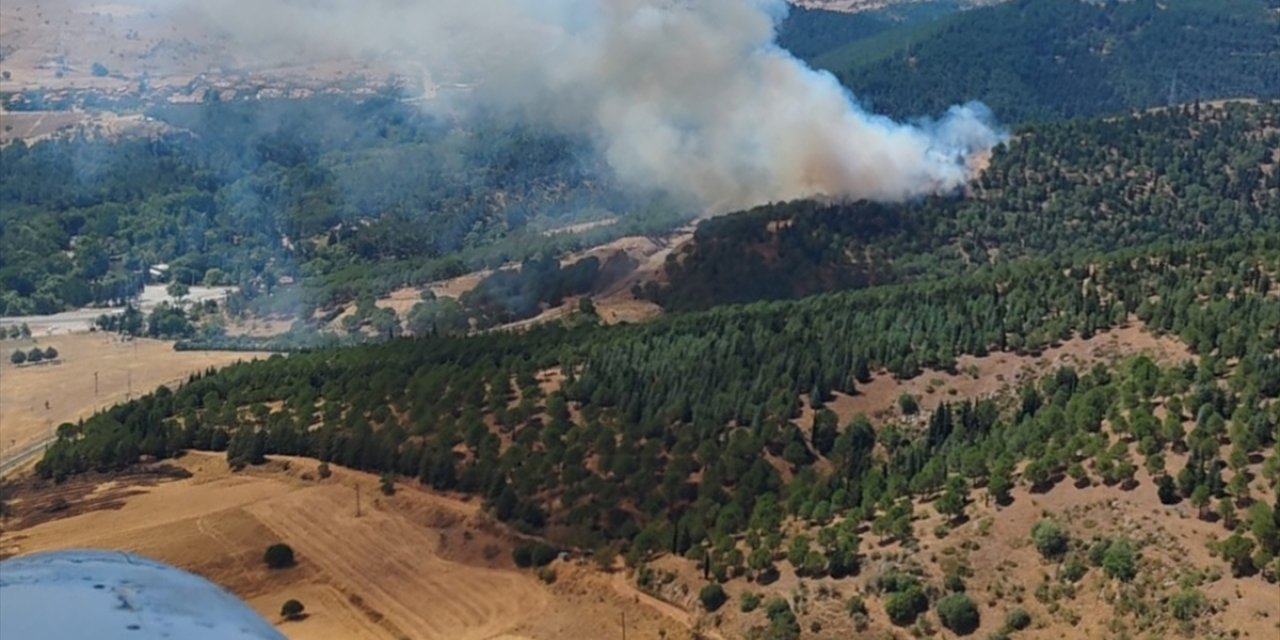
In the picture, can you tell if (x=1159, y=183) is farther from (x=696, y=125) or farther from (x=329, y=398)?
(x=329, y=398)

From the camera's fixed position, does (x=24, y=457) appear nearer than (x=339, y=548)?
No

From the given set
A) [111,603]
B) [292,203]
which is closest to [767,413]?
[111,603]

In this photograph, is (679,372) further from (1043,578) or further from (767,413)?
(1043,578)

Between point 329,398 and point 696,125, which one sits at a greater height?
point 696,125

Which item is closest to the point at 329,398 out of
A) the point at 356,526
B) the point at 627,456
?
the point at 356,526

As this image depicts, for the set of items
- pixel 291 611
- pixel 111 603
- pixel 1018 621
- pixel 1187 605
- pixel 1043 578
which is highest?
pixel 111 603

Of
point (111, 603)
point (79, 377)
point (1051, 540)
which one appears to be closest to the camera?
point (111, 603)
